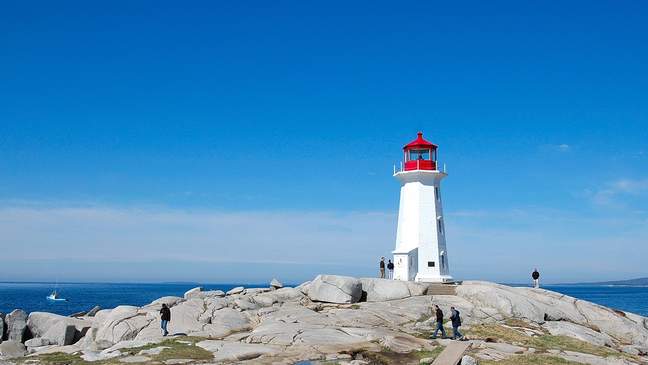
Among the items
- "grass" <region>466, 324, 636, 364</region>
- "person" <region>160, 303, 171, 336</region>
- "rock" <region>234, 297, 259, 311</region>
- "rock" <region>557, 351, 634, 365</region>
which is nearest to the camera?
"rock" <region>557, 351, 634, 365</region>

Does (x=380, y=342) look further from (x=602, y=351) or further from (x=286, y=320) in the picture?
(x=602, y=351)

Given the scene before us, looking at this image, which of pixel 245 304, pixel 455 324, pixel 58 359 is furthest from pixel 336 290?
pixel 58 359

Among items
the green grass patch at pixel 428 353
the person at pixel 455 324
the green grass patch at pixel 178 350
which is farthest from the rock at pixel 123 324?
the person at pixel 455 324

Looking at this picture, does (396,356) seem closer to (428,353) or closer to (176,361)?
(428,353)

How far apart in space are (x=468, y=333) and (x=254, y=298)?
14.0 metres

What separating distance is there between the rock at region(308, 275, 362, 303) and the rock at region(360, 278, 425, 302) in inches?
40.2

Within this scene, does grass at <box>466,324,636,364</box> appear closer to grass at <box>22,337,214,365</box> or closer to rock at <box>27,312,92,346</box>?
grass at <box>22,337,214,365</box>

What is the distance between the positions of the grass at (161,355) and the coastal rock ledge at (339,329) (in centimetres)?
5

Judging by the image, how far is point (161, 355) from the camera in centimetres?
2734

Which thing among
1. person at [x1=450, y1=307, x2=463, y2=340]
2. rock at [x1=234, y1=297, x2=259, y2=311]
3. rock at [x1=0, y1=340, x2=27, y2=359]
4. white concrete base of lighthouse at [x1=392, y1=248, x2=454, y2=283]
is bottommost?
rock at [x1=0, y1=340, x2=27, y2=359]

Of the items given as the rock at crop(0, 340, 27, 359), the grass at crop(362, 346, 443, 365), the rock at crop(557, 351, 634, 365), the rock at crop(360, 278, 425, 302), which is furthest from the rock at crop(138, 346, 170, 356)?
the rock at crop(557, 351, 634, 365)

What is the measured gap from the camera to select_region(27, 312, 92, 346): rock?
38062 mm

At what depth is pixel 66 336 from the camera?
125ft

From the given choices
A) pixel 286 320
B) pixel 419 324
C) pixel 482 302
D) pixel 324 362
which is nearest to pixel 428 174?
pixel 482 302
